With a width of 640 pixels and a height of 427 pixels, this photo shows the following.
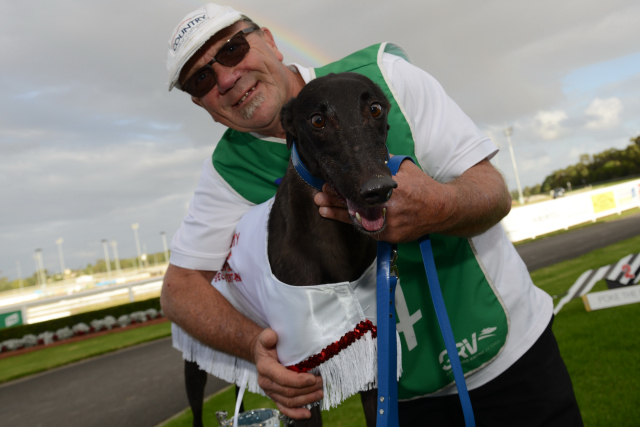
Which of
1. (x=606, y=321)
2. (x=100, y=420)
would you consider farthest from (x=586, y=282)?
(x=100, y=420)

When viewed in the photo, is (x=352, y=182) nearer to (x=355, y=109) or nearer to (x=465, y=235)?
(x=355, y=109)

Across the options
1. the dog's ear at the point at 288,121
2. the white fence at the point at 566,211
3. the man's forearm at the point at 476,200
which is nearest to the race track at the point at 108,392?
the dog's ear at the point at 288,121

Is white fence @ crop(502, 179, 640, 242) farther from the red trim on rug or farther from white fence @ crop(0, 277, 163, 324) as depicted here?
the red trim on rug

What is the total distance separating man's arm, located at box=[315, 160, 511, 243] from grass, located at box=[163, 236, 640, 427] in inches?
97.1

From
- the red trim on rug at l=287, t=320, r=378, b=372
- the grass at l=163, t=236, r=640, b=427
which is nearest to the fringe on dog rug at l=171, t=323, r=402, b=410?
the red trim on rug at l=287, t=320, r=378, b=372

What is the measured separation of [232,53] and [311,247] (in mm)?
1014

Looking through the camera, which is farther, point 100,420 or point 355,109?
point 100,420

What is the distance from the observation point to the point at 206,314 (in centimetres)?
193

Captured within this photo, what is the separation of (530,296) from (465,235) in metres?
0.51

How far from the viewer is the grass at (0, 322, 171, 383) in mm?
10312

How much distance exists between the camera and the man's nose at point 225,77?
1.92 m

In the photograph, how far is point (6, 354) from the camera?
12.8 m

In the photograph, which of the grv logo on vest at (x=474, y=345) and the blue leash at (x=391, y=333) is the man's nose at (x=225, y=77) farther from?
the grv logo on vest at (x=474, y=345)

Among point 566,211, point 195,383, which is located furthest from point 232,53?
point 566,211
